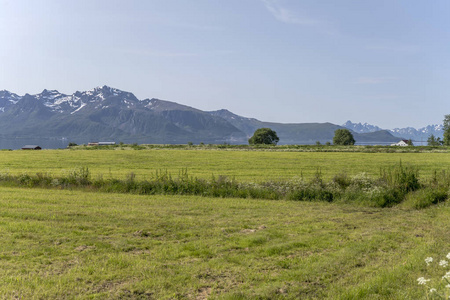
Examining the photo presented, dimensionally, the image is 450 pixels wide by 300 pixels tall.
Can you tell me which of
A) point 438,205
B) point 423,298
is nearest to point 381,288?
point 423,298

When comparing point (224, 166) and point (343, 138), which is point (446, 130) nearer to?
point (343, 138)

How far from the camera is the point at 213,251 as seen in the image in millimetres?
9312

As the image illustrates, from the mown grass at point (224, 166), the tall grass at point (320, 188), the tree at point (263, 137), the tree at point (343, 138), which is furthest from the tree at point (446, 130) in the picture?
the tall grass at point (320, 188)

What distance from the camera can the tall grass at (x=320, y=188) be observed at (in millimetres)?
17562

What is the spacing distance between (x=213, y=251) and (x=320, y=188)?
11.6 metres

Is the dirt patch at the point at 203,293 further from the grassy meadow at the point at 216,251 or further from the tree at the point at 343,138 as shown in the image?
the tree at the point at 343,138

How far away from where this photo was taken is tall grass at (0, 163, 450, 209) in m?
17.6

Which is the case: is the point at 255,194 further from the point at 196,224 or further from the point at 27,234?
the point at 27,234

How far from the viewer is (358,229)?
12.2 meters

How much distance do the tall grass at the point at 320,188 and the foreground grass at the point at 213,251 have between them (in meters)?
1.80

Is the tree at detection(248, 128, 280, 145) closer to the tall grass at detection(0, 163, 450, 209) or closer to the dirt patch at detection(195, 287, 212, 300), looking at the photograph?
the tall grass at detection(0, 163, 450, 209)

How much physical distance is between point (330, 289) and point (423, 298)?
158cm

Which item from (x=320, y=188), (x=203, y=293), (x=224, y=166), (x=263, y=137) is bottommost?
(x=203, y=293)

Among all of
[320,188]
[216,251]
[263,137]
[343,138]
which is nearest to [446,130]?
[343,138]
